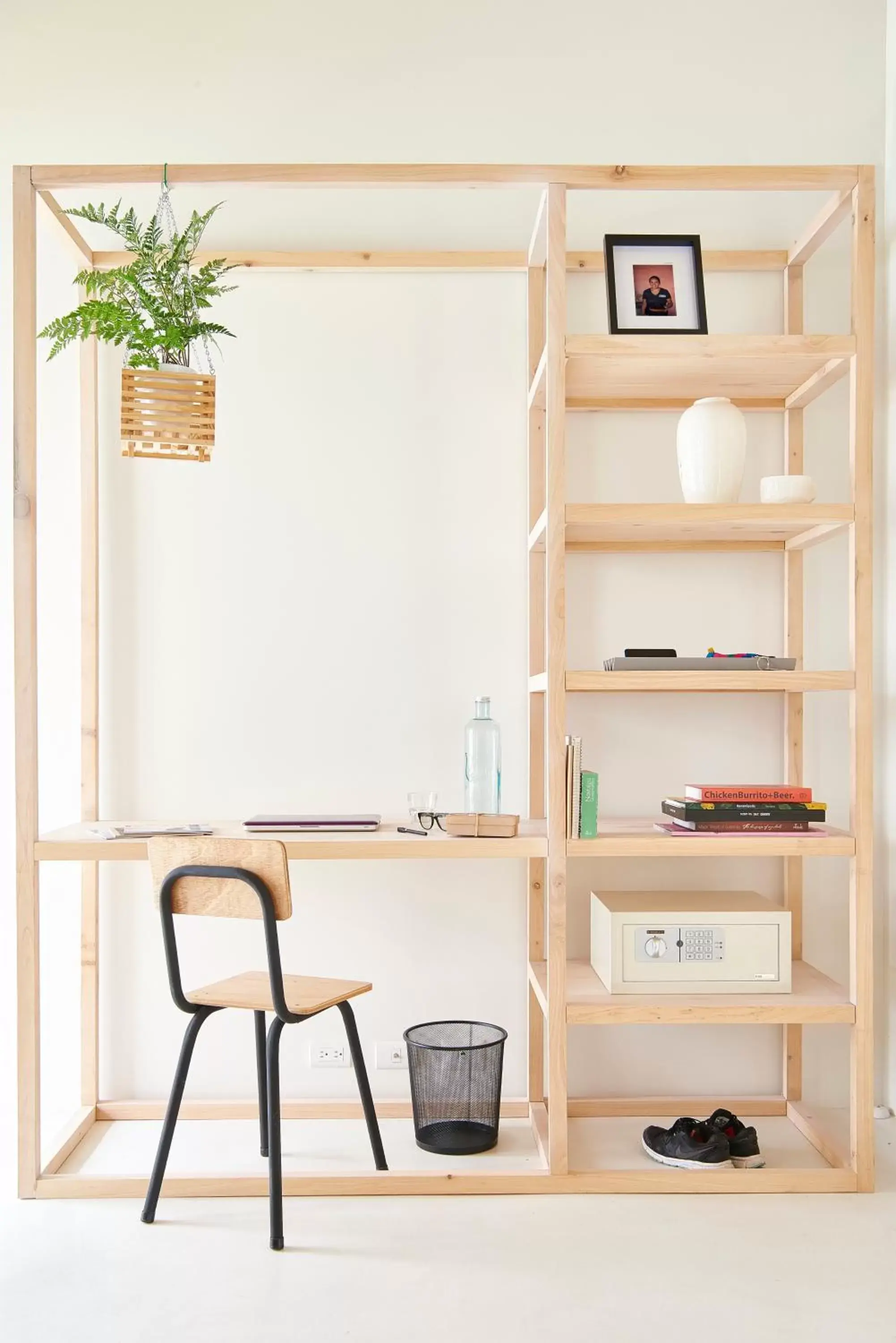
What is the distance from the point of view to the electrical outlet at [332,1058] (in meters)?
3.07

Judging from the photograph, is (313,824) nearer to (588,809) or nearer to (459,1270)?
(588,809)

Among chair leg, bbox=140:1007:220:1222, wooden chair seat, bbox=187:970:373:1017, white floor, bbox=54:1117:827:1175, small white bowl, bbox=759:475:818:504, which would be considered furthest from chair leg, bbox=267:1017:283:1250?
small white bowl, bbox=759:475:818:504

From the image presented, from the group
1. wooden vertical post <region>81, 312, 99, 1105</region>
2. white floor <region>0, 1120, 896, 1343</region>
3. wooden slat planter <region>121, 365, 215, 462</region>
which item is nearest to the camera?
white floor <region>0, 1120, 896, 1343</region>

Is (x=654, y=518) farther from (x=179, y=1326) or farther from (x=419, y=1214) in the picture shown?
(x=179, y=1326)

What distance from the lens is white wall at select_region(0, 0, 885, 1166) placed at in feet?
10.2

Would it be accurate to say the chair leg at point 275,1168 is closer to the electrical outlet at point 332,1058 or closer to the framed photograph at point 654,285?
the electrical outlet at point 332,1058

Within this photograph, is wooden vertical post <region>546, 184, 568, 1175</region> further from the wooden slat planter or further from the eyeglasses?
the wooden slat planter

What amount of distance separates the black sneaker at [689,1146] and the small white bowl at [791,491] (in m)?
1.47

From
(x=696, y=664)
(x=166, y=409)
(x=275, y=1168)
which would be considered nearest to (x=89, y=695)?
(x=166, y=409)

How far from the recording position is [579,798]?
2.61 meters

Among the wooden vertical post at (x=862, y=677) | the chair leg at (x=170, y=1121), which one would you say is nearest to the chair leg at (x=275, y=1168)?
the chair leg at (x=170, y=1121)

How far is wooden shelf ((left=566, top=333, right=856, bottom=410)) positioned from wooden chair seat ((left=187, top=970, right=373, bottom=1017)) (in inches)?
59.3

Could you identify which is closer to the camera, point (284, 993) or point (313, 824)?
point (284, 993)

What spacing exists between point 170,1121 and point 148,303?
1.75 meters
